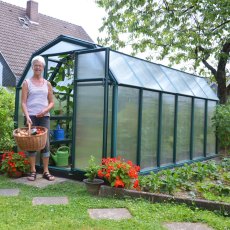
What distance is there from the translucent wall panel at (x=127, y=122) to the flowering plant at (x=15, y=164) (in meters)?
1.61

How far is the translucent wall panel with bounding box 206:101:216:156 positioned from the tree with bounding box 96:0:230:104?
2.04 meters

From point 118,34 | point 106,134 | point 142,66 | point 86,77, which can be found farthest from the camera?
point 118,34

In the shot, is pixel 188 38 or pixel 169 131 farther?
pixel 188 38

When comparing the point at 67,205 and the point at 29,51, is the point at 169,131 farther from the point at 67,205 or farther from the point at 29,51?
the point at 29,51

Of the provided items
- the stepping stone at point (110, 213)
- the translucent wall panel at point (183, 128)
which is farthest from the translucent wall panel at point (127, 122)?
the translucent wall panel at point (183, 128)

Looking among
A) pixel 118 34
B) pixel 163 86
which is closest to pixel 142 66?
pixel 163 86

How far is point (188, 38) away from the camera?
432 inches

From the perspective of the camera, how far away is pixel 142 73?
6.34m

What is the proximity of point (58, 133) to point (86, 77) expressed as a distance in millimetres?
1705

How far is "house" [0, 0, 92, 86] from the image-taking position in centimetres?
1341

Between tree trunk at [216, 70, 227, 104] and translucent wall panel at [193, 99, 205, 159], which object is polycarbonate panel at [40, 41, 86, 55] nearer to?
translucent wall panel at [193, 99, 205, 159]

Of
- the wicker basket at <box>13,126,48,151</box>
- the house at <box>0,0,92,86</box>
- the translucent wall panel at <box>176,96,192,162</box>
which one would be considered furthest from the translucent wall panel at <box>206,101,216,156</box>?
the house at <box>0,0,92,86</box>

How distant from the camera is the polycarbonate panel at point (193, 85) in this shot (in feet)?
26.8

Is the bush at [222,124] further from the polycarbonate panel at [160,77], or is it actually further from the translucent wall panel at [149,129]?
the translucent wall panel at [149,129]
